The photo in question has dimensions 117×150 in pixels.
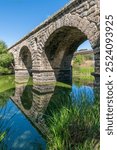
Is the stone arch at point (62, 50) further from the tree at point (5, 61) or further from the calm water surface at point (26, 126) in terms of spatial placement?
the tree at point (5, 61)

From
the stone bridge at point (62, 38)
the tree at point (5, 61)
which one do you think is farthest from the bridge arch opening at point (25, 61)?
the stone bridge at point (62, 38)

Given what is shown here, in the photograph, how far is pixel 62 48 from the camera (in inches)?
776

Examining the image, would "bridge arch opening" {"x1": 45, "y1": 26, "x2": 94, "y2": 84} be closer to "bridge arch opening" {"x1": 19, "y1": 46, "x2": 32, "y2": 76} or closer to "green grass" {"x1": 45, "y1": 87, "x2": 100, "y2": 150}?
"bridge arch opening" {"x1": 19, "y1": 46, "x2": 32, "y2": 76}

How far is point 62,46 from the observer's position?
1939 centimetres

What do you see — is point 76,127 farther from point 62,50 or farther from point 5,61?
point 5,61

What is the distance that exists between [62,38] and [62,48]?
1.93 metres

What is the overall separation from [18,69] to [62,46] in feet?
40.9

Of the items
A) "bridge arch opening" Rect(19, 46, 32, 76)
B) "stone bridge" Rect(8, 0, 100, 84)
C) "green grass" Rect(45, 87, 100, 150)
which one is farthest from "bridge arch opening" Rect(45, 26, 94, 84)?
"green grass" Rect(45, 87, 100, 150)

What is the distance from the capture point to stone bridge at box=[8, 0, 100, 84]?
37.9 feet

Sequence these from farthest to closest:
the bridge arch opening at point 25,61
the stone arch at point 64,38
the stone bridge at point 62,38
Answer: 1. the bridge arch opening at point 25,61
2. the stone arch at point 64,38
3. the stone bridge at point 62,38

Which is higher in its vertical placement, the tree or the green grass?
the tree

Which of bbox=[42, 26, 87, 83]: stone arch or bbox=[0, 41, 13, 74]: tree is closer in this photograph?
bbox=[42, 26, 87, 83]: stone arch

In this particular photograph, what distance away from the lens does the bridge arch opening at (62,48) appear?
55.8 ft

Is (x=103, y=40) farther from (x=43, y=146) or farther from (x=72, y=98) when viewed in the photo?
(x=43, y=146)
